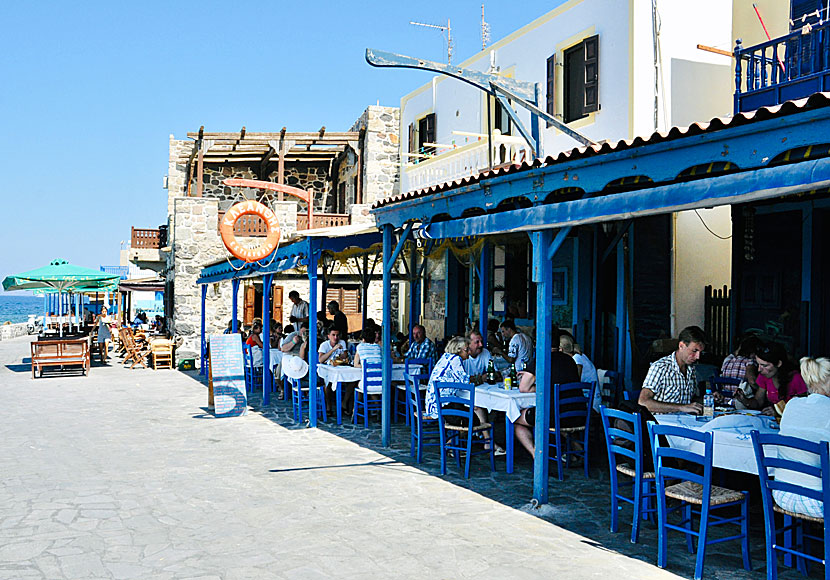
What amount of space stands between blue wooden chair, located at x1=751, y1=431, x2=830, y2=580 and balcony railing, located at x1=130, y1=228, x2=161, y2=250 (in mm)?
23367

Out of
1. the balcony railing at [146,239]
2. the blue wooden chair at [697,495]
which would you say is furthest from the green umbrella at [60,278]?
the blue wooden chair at [697,495]

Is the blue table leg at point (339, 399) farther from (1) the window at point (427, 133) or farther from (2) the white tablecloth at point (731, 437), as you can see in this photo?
(1) the window at point (427, 133)

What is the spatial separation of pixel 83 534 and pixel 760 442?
184 inches

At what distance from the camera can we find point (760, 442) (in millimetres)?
4250

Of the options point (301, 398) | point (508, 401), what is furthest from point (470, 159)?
point (508, 401)

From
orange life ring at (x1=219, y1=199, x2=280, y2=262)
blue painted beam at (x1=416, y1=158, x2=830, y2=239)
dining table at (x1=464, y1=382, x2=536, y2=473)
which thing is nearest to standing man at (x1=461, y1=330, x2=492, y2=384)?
dining table at (x1=464, y1=382, x2=536, y2=473)

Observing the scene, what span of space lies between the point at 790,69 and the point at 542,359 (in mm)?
6019

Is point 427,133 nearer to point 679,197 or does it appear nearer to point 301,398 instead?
point 301,398

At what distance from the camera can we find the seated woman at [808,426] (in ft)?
13.9

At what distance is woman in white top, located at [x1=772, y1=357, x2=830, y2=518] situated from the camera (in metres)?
4.23

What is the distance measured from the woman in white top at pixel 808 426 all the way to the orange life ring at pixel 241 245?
8.34 metres

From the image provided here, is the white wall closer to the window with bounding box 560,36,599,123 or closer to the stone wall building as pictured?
the window with bounding box 560,36,599,123

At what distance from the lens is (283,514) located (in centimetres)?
583

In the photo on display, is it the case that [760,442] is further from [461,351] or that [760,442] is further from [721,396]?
[461,351]
